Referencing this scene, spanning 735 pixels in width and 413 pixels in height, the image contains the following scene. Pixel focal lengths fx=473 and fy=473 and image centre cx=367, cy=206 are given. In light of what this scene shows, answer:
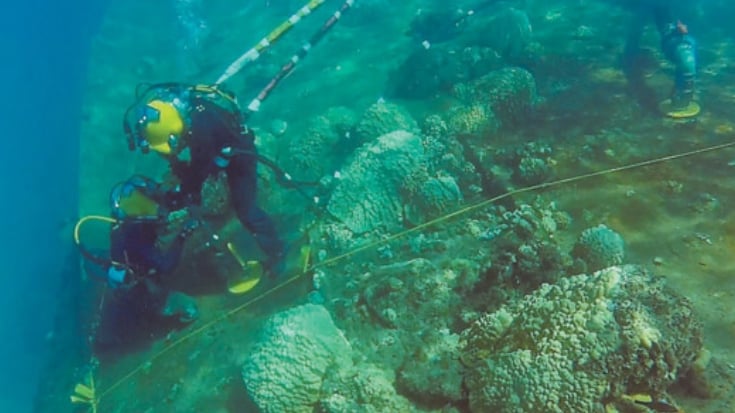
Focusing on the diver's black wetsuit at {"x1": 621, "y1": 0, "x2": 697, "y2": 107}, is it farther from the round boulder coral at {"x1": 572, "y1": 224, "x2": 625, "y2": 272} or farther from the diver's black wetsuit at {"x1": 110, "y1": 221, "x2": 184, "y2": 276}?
the diver's black wetsuit at {"x1": 110, "y1": 221, "x2": 184, "y2": 276}

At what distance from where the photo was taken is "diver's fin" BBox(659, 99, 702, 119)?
5715mm

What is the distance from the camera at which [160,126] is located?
13.8 ft

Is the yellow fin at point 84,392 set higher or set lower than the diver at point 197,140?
lower

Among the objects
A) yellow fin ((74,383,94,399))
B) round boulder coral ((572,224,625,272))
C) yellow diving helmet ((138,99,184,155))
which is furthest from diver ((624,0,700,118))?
yellow fin ((74,383,94,399))

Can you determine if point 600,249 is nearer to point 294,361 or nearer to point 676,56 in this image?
point 294,361

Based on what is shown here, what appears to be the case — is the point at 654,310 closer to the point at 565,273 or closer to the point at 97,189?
the point at 565,273

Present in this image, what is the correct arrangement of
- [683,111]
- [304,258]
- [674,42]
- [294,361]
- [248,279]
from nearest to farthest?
[294,361] → [304,258] → [248,279] → [683,111] → [674,42]

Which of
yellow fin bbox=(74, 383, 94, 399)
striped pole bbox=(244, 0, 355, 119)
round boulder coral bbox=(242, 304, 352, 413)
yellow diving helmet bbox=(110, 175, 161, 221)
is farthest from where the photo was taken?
striped pole bbox=(244, 0, 355, 119)

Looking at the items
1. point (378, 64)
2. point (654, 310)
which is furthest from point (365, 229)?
point (378, 64)

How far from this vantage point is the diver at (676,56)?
5.86 meters

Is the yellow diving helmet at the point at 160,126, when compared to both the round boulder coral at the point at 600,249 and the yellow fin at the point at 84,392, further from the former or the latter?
the round boulder coral at the point at 600,249

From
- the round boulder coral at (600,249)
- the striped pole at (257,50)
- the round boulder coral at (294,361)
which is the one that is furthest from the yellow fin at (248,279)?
the round boulder coral at (600,249)

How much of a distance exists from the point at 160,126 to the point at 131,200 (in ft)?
2.63

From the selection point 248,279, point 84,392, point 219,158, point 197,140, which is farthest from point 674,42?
point 84,392
